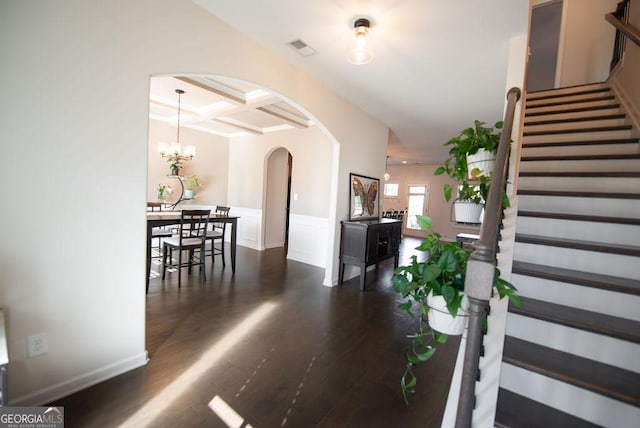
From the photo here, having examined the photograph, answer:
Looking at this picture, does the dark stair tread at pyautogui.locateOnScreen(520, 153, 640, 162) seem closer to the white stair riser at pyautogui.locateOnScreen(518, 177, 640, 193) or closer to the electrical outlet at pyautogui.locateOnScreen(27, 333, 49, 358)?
the white stair riser at pyautogui.locateOnScreen(518, 177, 640, 193)

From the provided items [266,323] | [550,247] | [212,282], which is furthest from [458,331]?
[212,282]

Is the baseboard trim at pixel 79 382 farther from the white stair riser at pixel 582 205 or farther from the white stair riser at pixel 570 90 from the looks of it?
the white stair riser at pixel 570 90

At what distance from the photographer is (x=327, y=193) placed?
15.9ft

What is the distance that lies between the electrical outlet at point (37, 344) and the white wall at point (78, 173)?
26 millimetres

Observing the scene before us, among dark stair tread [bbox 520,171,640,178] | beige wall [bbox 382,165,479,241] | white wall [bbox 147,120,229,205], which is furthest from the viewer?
beige wall [bbox 382,165,479,241]

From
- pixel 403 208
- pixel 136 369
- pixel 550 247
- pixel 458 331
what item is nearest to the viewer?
pixel 458 331

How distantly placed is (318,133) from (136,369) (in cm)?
423

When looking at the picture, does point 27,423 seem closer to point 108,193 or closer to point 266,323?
point 108,193

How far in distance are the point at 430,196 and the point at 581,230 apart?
27.2ft

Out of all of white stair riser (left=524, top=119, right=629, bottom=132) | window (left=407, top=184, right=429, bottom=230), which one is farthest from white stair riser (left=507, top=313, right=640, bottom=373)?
window (left=407, top=184, right=429, bottom=230)

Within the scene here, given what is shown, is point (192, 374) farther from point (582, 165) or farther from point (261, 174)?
point (261, 174)

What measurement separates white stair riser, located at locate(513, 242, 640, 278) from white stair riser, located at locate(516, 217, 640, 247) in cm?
27

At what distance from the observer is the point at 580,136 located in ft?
8.86

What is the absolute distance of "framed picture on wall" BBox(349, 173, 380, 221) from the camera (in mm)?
4098
